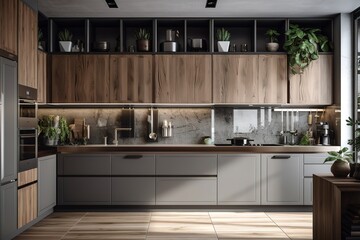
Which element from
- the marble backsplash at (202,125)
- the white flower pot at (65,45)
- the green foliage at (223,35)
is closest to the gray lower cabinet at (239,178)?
the marble backsplash at (202,125)

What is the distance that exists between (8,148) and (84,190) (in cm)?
182

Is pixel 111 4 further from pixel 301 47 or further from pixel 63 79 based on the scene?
pixel 301 47

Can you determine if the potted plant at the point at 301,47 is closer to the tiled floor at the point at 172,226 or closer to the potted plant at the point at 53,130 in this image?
the tiled floor at the point at 172,226

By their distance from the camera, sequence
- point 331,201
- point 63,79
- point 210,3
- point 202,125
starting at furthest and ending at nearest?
1. point 202,125
2. point 63,79
3. point 210,3
4. point 331,201

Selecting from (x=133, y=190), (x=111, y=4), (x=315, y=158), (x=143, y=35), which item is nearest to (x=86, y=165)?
(x=133, y=190)

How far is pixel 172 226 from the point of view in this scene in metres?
5.38

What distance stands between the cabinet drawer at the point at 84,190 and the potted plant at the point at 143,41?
183 cm

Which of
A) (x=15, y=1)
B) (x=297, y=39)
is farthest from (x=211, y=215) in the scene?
(x=15, y=1)

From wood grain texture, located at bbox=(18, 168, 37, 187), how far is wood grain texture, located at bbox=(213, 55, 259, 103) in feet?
8.41

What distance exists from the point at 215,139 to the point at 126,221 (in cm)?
196

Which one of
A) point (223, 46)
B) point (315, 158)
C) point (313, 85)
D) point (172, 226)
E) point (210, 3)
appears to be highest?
point (210, 3)

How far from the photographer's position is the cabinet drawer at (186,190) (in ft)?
20.3

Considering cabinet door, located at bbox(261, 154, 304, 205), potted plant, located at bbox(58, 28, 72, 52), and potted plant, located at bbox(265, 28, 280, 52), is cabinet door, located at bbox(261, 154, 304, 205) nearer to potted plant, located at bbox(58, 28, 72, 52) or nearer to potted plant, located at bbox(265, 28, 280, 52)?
potted plant, located at bbox(265, 28, 280, 52)

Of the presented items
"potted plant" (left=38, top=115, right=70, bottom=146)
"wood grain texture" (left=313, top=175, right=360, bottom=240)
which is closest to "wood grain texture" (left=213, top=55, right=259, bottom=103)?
"potted plant" (left=38, top=115, right=70, bottom=146)
